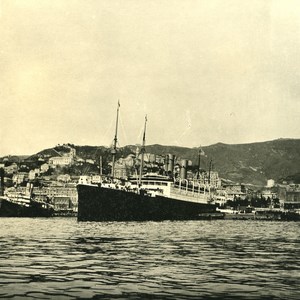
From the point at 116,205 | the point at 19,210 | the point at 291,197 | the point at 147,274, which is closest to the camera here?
the point at 147,274

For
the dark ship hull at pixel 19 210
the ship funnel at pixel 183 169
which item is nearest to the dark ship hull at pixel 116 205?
the ship funnel at pixel 183 169

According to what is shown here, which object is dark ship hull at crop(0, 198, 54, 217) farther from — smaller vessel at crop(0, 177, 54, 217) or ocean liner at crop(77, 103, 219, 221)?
ocean liner at crop(77, 103, 219, 221)

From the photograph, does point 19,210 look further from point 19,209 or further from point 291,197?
point 291,197

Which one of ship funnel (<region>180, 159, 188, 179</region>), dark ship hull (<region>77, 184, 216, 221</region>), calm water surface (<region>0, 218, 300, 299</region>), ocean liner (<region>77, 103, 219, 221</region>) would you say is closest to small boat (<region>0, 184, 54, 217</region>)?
ship funnel (<region>180, 159, 188, 179</region>)

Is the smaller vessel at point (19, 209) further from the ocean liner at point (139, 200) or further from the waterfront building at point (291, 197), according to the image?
the waterfront building at point (291, 197)

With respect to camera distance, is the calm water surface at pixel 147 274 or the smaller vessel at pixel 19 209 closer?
the calm water surface at pixel 147 274

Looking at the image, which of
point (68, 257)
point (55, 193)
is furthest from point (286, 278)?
A: point (55, 193)

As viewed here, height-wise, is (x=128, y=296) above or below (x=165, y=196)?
below

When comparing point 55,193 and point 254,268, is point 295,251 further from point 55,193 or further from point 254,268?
point 55,193

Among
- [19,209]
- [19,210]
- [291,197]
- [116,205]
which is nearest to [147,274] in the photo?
[116,205]
